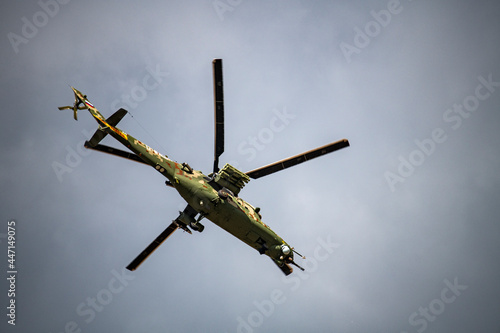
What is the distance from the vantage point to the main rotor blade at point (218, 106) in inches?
765

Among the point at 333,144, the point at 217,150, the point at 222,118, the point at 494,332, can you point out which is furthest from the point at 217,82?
the point at 494,332

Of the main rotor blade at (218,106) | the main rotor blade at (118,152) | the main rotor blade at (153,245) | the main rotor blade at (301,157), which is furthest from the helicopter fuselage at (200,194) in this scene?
the main rotor blade at (301,157)

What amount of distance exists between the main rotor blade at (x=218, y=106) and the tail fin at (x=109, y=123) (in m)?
5.25

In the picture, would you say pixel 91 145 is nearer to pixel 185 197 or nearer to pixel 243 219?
pixel 185 197

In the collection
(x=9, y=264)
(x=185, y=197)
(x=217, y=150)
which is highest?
(x=217, y=150)

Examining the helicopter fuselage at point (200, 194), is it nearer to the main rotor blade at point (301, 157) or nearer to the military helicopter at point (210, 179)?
the military helicopter at point (210, 179)

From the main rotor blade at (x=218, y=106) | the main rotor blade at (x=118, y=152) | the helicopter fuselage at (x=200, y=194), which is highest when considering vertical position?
the main rotor blade at (x=218, y=106)

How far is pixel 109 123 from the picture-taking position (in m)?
21.3

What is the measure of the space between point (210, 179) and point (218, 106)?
15.9ft

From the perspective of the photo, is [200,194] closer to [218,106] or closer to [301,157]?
[218,106]

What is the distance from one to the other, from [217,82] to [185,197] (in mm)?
6747

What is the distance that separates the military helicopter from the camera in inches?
834

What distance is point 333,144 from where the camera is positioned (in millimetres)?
22047

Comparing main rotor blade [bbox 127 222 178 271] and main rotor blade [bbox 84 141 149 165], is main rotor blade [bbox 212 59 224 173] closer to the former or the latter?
main rotor blade [bbox 84 141 149 165]
